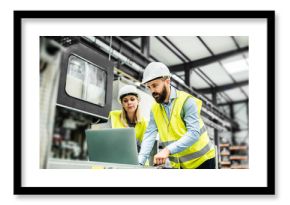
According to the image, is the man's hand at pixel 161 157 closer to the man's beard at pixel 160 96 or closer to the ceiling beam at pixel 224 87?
the man's beard at pixel 160 96

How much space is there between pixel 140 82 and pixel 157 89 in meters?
0.14

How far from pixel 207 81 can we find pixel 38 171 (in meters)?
1.22

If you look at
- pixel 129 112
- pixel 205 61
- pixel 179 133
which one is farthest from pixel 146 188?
pixel 205 61

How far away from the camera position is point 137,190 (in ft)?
5.60

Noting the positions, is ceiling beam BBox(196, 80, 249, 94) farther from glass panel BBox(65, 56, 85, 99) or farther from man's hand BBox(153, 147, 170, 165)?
glass panel BBox(65, 56, 85, 99)

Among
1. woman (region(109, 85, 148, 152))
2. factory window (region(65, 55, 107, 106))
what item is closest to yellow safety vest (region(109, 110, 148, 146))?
woman (region(109, 85, 148, 152))

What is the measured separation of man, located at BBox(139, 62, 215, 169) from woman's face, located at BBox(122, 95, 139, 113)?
12cm

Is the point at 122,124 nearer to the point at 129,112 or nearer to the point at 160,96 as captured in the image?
the point at 129,112

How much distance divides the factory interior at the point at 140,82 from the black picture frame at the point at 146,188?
0.41 feet

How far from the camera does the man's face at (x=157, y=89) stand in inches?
76.9

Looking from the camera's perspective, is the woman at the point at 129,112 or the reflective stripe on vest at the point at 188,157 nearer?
the reflective stripe on vest at the point at 188,157

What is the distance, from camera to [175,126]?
6.32 feet

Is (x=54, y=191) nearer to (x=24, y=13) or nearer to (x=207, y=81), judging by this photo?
(x=24, y=13)

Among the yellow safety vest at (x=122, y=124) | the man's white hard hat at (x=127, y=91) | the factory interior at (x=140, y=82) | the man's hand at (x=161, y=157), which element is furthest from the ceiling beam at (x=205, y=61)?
the man's hand at (x=161, y=157)
